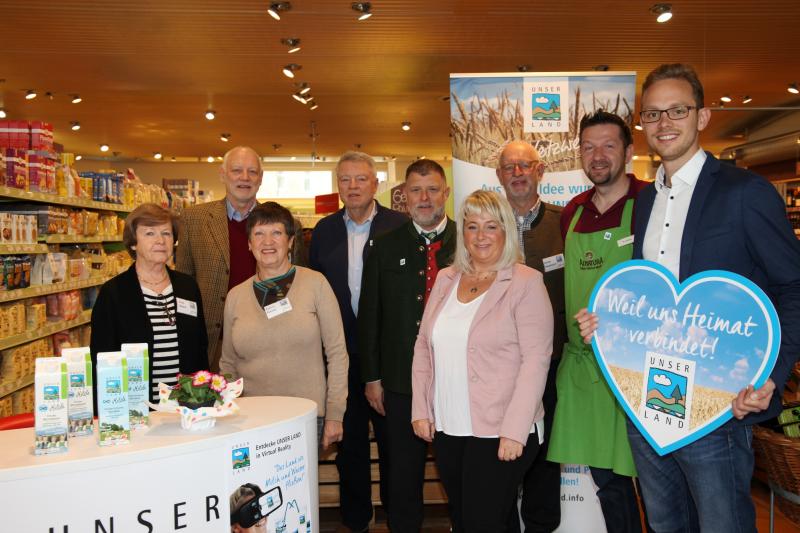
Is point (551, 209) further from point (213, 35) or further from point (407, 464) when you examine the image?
point (213, 35)

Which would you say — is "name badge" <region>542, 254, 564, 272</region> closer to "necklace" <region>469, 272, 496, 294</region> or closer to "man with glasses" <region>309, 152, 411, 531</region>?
"necklace" <region>469, 272, 496, 294</region>

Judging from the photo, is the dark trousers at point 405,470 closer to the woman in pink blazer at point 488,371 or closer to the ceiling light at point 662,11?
the woman in pink blazer at point 488,371

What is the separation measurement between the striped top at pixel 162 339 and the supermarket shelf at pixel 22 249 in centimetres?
148

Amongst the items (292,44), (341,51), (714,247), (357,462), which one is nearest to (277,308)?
(357,462)

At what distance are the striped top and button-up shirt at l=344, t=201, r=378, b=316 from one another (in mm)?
1023

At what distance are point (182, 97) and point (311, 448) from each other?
34.2ft

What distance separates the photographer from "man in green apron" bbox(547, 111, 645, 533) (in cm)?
271

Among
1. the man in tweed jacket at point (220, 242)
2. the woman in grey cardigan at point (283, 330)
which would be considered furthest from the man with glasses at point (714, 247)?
the man in tweed jacket at point (220, 242)

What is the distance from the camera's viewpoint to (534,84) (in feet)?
13.4

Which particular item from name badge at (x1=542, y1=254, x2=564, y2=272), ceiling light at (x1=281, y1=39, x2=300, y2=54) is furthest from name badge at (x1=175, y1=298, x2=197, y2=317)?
ceiling light at (x1=281, y1=39, x2=300, y2=54)

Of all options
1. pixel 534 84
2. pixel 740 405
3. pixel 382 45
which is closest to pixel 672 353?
pixel 740 405

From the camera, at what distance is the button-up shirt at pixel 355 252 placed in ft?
12.0

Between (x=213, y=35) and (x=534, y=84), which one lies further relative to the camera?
(x=213, y=35)

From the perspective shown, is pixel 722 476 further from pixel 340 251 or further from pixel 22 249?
pixel 22 249
